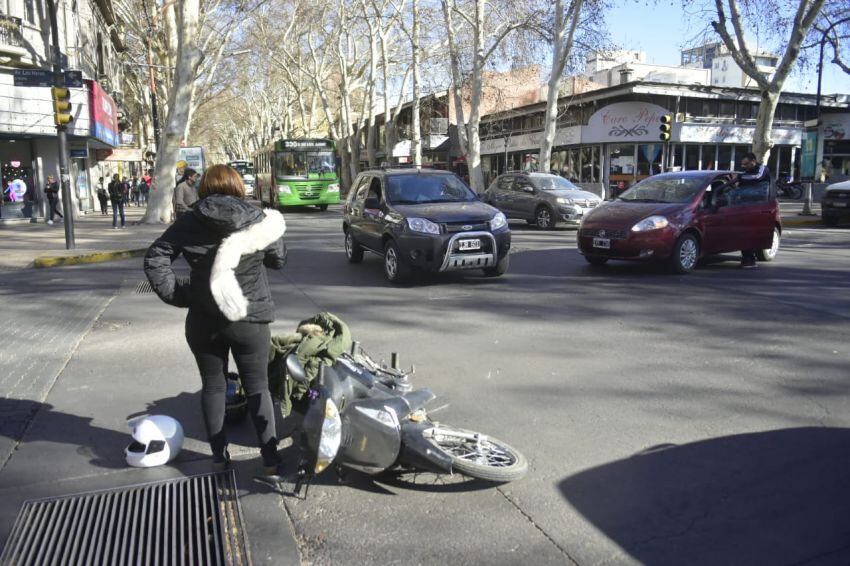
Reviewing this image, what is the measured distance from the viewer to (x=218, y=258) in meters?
3.43

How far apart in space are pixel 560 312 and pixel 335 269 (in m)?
5.14

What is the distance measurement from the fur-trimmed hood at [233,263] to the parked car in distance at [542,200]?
16332 millimetres

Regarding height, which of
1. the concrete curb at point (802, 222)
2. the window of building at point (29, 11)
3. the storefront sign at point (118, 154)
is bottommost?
the concrete curb at point (802, 222)

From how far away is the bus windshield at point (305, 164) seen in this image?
29.1 meters

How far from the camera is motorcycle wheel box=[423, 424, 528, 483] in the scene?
11.5 ft

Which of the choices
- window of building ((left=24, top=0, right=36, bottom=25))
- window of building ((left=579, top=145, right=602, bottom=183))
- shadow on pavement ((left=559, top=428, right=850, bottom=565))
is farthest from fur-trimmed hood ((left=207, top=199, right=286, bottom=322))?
window of building ((left=579, top=145, right=602, bottom=183))

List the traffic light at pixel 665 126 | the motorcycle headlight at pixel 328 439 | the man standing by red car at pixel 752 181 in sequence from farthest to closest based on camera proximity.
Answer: the traffic light at pixel 665 126
the man standing by red car at pixel 752 181
the motorcycle headlight at pixel 328 439

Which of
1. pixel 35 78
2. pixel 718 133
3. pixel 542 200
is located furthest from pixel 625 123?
pixel 35 78

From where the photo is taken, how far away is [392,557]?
118 inches

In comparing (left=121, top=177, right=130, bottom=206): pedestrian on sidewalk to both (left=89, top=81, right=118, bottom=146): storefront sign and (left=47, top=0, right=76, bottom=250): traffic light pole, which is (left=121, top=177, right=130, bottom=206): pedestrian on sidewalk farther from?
(left=47, top=0, right=76, bottom=250): traffic light pole

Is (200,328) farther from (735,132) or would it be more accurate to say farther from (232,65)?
(232,65)

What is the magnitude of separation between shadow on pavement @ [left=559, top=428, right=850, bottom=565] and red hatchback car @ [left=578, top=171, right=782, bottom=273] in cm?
638

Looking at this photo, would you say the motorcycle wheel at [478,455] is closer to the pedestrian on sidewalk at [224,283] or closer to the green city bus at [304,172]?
the pedestrian on sidewalk at [224,283]

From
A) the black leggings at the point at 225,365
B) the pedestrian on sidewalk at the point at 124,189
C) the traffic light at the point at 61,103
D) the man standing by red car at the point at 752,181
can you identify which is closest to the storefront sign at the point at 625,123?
the pedestrian on sidewalk at the point at 124,189
